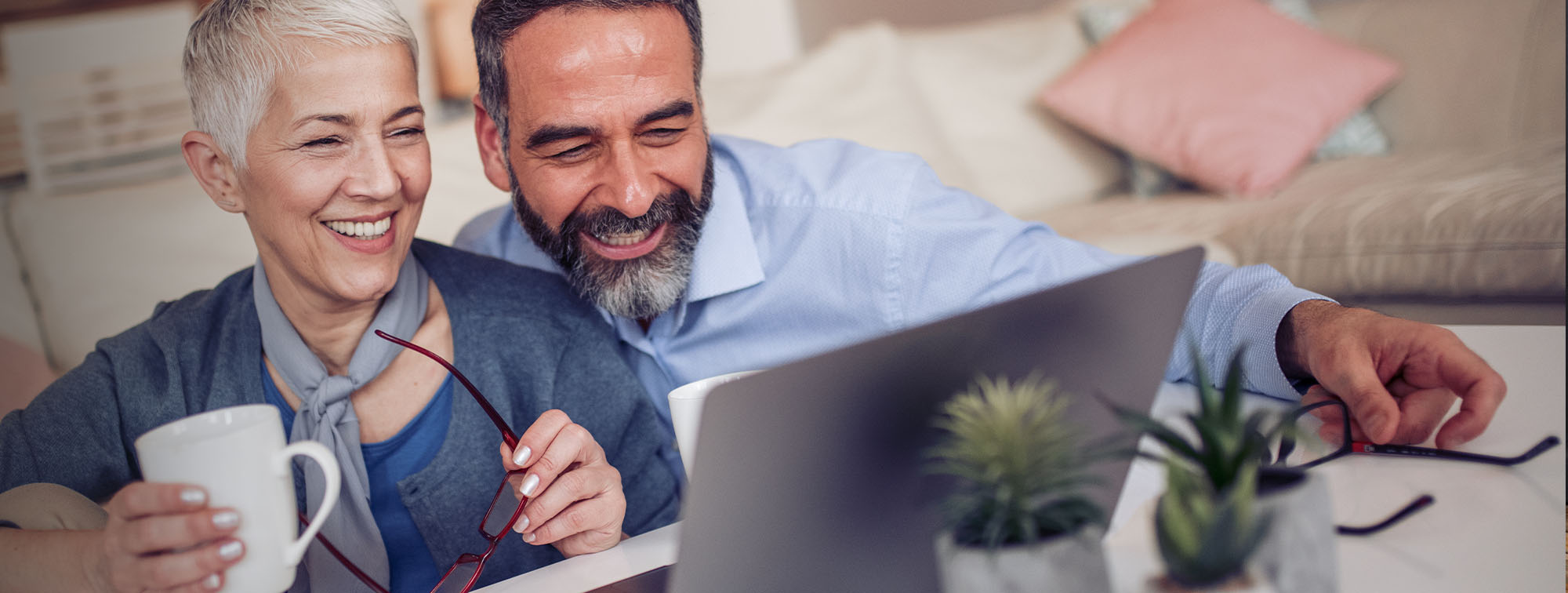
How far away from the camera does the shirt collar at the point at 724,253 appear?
1.15 m

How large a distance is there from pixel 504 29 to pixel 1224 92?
1693 millimetres

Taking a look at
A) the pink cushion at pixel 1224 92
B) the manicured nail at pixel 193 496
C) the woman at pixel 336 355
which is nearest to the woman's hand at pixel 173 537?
the manicured nail at pixel 193 496

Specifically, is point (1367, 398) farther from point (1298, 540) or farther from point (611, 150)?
point (611, 150)

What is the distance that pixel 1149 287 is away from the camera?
0.54 m

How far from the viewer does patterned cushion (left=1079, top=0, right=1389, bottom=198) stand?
224 cm

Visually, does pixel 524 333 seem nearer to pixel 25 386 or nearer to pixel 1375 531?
pixel 25 386

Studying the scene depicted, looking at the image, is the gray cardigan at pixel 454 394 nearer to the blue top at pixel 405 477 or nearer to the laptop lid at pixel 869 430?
the blue top at pixel 405 477

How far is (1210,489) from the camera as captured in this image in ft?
1.34

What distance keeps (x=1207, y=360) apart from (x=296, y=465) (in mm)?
811

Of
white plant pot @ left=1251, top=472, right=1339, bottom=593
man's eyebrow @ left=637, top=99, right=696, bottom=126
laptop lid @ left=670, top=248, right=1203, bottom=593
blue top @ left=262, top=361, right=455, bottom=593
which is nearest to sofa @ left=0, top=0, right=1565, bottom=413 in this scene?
blue top @ left=262, top=361, right=455, bottom=593

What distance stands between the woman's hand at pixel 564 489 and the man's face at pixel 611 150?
0.97 ft

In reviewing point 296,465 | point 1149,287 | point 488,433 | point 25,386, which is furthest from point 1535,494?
point 25,386

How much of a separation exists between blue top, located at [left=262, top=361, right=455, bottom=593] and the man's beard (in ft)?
0.62

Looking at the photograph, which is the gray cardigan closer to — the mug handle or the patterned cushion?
the mug handle
